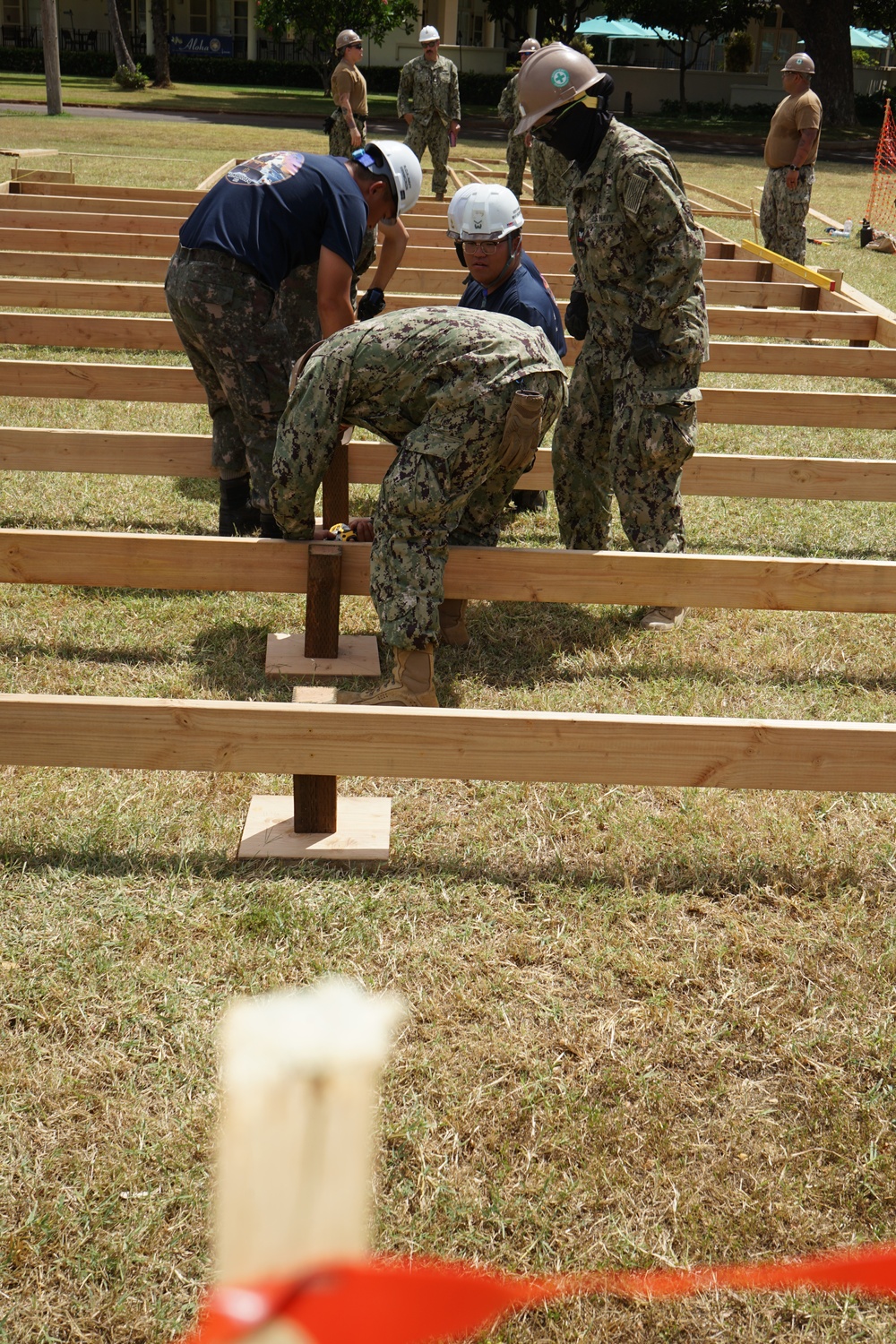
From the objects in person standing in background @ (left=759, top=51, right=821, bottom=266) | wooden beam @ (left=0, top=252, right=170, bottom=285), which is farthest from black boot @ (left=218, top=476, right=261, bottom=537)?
person standing in background @ (left=759, top=51, right=821, bottom=266)

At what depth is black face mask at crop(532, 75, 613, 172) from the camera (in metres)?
4.38

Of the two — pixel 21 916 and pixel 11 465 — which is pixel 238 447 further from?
pixel 21 916

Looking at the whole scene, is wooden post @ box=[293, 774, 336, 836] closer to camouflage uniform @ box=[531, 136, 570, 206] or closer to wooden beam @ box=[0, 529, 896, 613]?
wooden beam @ box=[0, 529, 896, 613]

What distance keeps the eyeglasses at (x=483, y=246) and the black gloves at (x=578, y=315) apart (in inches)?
17.8

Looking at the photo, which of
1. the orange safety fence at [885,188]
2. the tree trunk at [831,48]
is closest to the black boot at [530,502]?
the orange safety fence at [885,188]

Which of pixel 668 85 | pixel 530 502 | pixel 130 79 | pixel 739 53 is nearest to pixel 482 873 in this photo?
Answer: pixel 530 502

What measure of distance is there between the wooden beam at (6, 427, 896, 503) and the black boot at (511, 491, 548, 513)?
0.47 metres

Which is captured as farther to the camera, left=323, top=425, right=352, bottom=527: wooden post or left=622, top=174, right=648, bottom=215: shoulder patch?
left=323, top=425, right=352, bottom=527: wooden post

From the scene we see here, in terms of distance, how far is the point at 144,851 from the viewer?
10.7 feet

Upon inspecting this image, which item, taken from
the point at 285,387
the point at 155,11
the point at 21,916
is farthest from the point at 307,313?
the point at 155,11

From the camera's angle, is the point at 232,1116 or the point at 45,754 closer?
the point at 232,1116

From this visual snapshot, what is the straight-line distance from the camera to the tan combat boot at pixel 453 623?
4691mm

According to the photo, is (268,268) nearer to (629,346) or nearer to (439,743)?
(629,346)

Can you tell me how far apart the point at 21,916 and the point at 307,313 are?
3128 mm
